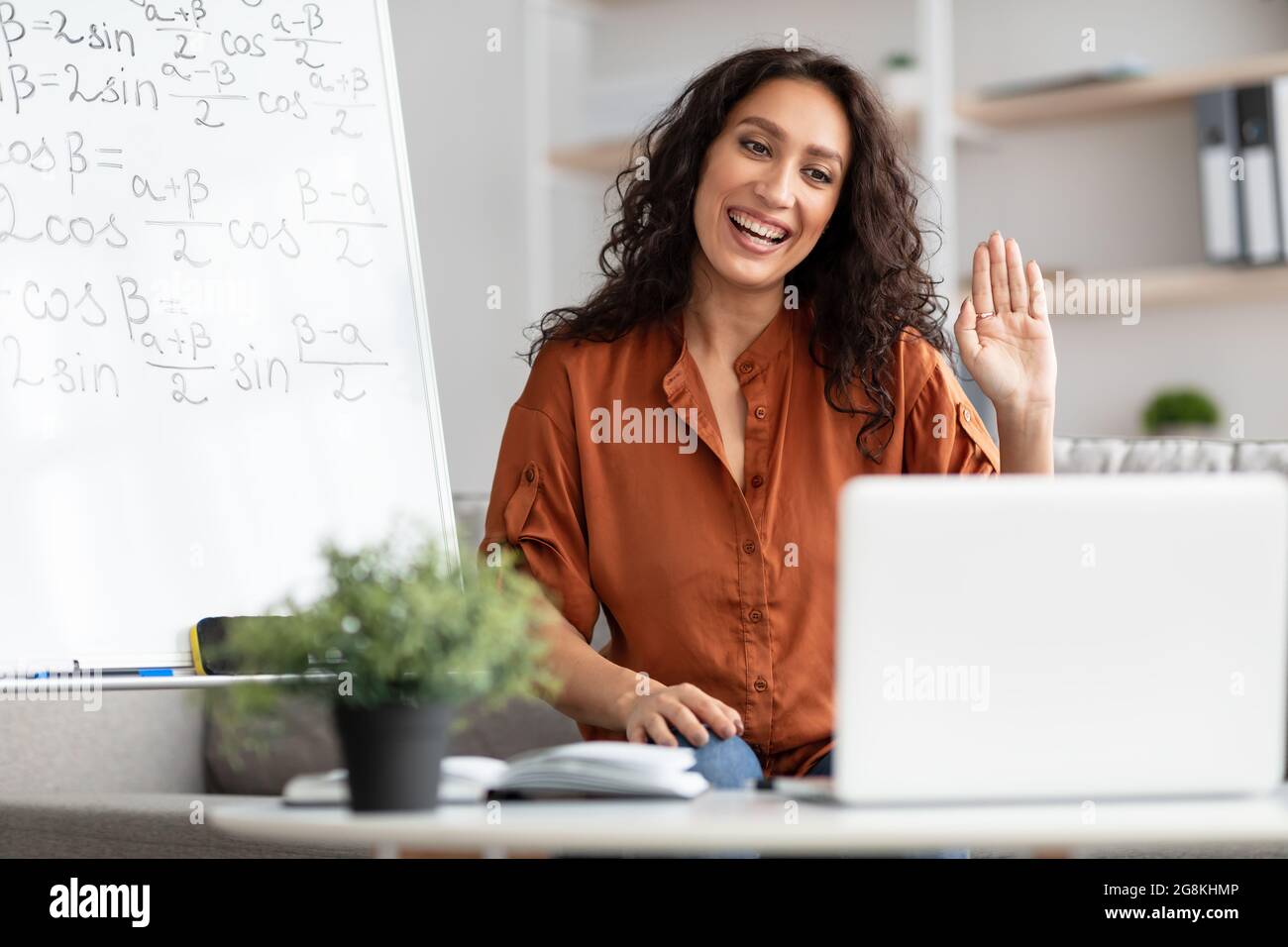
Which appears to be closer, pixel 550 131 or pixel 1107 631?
pixel 1107 631

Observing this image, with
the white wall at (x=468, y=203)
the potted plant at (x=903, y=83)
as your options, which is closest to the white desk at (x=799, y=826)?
the potted plant at (x=903, y=83)

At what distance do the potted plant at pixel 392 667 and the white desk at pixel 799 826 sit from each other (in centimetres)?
4

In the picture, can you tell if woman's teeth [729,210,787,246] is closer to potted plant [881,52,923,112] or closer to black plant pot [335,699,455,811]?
black plant pot [335,699,455,811]

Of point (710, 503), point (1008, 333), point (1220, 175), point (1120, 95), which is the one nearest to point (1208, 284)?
point (1220, 175)

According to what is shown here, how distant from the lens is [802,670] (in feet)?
5.14

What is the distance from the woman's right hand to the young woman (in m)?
0.17

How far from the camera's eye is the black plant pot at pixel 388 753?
34.1 inches

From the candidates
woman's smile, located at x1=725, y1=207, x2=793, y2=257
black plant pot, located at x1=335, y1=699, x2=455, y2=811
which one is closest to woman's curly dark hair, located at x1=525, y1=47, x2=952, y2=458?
woman's smile, located at x1=725, y1=207, x2=793, y2=257

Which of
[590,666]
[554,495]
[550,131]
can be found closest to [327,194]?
[554,495]

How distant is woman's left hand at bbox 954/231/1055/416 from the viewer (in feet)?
5.01
